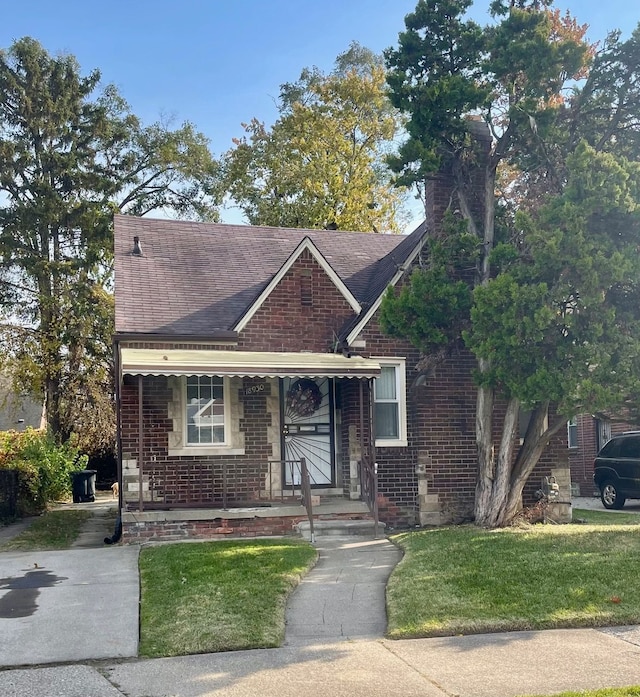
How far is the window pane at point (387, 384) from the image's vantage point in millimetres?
14758

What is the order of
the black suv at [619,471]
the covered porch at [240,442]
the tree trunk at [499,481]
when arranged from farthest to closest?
the black suv at [619,471] → the tree trunk at [499,481] → the covered porch at [240,442]

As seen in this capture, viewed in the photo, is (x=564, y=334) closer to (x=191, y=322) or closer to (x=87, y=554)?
(x=191, y=322)

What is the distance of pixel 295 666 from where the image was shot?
634cm

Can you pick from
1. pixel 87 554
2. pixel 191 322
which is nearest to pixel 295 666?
pixel 87 554

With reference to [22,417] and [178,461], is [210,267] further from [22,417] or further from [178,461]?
[22,417]

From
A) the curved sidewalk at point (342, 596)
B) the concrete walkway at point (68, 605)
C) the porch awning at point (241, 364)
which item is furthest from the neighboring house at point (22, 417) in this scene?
the curved sidewalk at point (342, 596)

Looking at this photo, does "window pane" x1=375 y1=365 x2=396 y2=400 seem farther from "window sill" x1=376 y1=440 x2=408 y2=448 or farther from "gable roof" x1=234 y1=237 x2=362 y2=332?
"gable roof" x1=234 y1=237 x2=362 y2=332

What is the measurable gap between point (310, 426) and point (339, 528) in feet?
8.77

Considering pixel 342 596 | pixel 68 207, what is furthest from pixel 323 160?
pixel 342 596

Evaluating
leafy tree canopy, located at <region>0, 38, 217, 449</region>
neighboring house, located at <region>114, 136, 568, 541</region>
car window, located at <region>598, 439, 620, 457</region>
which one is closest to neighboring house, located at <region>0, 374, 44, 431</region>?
leafy tree canopy, located at <region>0, 38, 217, 449</region>

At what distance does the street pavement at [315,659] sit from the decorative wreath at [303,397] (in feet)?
20.4

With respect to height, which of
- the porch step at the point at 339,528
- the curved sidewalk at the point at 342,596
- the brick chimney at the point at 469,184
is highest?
the brick chimney at the point at 469,184

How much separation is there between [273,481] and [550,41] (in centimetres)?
870

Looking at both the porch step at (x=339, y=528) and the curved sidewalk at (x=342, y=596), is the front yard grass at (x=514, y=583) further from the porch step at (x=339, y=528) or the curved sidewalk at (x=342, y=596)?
the porch step at (x=339, y=528)
